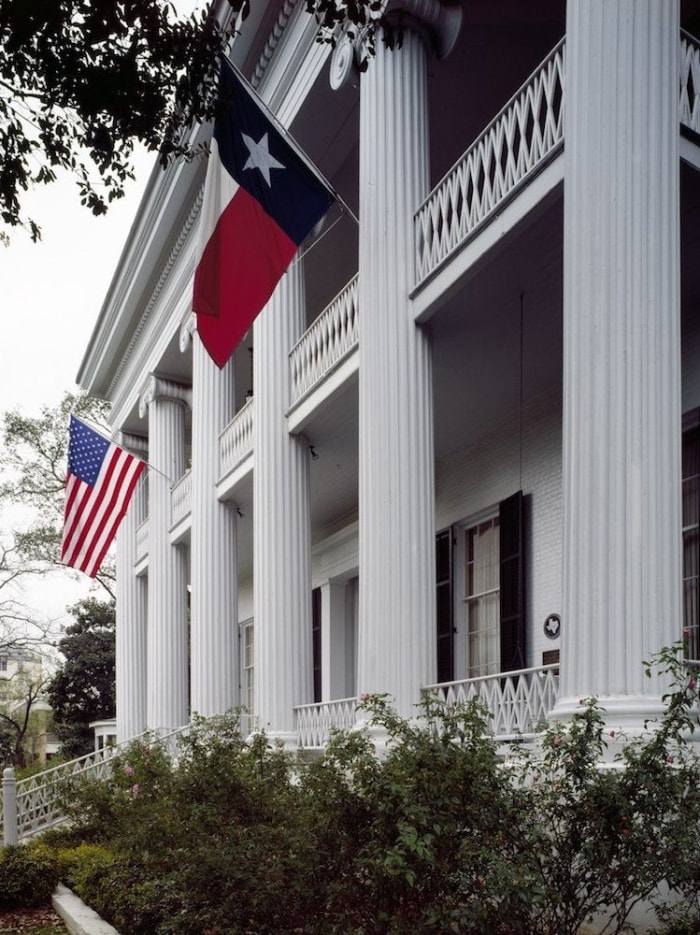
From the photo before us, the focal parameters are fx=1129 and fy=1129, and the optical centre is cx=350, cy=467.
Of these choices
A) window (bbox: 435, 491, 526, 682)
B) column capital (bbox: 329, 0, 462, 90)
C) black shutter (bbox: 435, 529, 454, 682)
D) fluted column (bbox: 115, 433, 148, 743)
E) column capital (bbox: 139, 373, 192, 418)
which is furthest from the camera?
fluted column (bbox: 115, 433, 148, 743)

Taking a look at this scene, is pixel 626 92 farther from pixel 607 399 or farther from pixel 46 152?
pixel 46 152

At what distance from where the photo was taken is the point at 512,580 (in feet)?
47.9

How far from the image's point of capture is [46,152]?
9383 millimetres

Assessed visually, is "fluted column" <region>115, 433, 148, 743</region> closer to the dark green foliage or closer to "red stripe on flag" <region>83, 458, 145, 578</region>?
"red stripe on flag" <region>83, 458, 145, 578</region>

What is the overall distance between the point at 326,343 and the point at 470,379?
2157 mm

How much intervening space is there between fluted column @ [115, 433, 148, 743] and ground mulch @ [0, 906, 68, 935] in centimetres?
1638

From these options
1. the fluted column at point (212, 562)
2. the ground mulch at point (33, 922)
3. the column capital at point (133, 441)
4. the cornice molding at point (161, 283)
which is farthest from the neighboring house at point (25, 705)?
the ground mulch at point (33, 922)

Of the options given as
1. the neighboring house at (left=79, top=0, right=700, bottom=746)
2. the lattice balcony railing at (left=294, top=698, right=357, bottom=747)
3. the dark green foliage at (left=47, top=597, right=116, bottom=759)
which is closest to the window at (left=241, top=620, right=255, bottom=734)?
the neighboring house at (left=79, top=0, right=700, bottom=746)

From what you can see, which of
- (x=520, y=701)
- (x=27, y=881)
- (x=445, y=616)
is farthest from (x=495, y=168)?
(x=27, y=881)

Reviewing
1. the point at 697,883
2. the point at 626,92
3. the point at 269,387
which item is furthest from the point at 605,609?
the point at 269,387

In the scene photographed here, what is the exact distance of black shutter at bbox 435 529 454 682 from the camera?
657 inches

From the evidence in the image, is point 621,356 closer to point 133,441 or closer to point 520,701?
point 520,701

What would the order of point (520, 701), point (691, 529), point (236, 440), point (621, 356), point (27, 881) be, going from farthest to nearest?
1. point (236, 440)
2. point (27, 881)
3. point (691, 529)
4. point (520, 701)
5. point (621, 356)

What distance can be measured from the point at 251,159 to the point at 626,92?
15.4 ft
